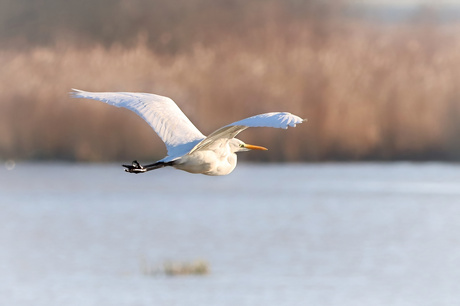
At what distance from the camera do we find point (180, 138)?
36.7 ft

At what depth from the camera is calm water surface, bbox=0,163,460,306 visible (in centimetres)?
3581

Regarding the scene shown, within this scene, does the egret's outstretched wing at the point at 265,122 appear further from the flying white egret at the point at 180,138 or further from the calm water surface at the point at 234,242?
the calm water surface at the point at 234,242

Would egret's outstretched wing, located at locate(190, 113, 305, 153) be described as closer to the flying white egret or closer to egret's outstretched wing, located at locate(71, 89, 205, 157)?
the flying white egret

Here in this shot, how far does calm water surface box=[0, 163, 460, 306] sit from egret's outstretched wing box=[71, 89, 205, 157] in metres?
22.0

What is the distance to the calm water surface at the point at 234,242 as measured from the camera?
117 ft

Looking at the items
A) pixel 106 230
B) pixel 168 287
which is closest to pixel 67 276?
pixel 168 287

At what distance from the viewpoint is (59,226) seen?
5403 cm

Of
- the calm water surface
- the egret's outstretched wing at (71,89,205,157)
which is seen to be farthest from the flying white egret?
the calm water surface

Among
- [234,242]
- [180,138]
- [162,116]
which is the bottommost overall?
[234,242]

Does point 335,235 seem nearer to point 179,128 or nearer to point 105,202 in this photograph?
point 105,202

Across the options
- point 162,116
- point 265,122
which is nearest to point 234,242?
point 162,116

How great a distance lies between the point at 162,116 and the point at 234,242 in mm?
36462

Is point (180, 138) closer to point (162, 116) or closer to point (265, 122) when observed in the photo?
point (162, 116)

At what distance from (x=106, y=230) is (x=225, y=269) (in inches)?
547
